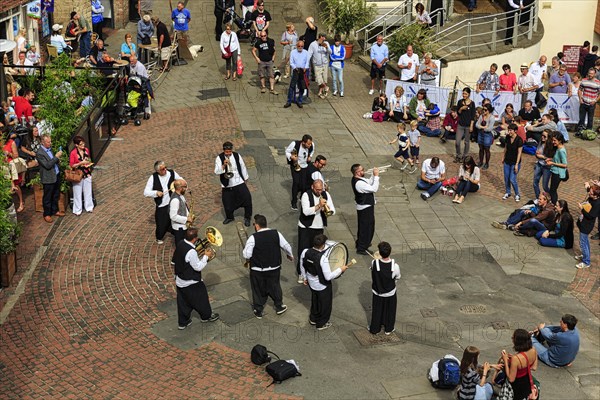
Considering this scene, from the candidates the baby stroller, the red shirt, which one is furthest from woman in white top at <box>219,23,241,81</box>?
the red shirt

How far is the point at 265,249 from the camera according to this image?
13367 millimetres

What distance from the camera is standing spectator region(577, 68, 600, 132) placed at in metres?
22.4

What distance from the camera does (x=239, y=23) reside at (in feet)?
91.5

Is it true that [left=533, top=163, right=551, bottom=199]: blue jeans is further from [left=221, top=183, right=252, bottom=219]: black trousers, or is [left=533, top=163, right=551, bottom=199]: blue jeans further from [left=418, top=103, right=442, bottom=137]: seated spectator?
[left=221, top=183, right=252, bottom=219]: black trousers

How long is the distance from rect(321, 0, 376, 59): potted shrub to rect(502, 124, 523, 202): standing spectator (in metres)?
9.39

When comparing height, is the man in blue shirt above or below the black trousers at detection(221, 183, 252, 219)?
above

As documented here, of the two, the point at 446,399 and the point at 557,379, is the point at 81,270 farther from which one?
the point at 557,379

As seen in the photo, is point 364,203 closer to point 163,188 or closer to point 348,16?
point 163,188

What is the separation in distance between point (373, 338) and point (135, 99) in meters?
11.0

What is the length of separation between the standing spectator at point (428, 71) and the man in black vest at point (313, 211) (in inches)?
370

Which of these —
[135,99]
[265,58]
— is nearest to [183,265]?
[135,99]

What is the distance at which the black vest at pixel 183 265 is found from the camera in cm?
1299

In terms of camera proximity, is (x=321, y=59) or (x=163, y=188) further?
(x=321, y=59)

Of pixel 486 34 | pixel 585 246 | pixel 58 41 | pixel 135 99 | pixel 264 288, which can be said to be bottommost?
pixel 264 288
